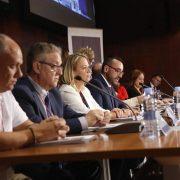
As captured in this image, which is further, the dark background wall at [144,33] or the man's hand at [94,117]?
the dark background wall at [144,33]

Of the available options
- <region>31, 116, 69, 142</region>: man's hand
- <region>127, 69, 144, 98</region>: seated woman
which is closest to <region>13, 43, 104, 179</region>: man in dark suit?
<region>31, 116, 69, 142</region>: man's hand

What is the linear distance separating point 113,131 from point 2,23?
2851mm

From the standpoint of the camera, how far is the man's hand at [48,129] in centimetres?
169

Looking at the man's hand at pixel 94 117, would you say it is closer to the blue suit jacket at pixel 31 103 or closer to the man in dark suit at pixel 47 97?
the man in dark suit at pixel 47 97

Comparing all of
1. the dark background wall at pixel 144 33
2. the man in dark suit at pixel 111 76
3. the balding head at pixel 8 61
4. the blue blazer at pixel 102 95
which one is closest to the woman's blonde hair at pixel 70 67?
the blue blazer at pixel 102 95

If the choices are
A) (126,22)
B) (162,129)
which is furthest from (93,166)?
(126,22)

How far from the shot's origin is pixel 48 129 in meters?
1.70

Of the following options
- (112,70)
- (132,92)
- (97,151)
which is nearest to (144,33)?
(132,92)

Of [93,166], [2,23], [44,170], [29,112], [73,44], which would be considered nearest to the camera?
[44,170]

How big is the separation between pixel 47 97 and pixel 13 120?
38cm

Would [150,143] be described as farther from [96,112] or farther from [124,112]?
[124,112]

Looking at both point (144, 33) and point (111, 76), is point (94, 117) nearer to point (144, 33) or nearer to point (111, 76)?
point (111, 76)

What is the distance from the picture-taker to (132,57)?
8.01 meters

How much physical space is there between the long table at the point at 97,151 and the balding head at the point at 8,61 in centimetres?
35
